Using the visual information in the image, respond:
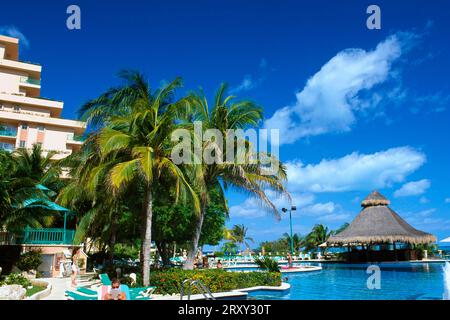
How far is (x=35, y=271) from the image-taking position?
64.2 feet

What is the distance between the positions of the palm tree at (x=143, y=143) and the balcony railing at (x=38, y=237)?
8826 mm

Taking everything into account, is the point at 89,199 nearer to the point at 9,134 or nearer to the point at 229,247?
the point at 9,134

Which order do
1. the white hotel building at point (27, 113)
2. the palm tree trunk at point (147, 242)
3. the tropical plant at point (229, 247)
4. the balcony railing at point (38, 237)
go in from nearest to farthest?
the palm tree trunk at point (147, 242)
the balcony railing at point (38, 237)
the white hotel building at point (27, 113)
the tropical plant at point (229, 247)

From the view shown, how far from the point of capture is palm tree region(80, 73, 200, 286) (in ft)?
44.2

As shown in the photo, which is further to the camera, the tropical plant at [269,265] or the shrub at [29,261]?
the shrub at [29,261]

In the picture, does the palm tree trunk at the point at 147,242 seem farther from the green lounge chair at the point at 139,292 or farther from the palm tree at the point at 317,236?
the palm tree at the point at 317,236

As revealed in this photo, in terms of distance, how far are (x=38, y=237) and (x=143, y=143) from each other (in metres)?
11.0

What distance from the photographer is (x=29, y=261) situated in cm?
1925

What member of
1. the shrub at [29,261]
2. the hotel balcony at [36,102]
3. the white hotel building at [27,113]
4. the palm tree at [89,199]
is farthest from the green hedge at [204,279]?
the hotel balcony at [36,102]

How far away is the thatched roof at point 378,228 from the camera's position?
3341cm

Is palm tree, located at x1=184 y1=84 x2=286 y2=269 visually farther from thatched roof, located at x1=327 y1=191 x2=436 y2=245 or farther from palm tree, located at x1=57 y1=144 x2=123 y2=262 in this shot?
thatched roof, located at x1=327 y1=191 x2=436 y2=245

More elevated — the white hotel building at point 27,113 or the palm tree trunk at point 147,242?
the white hotel building at point 27,113
